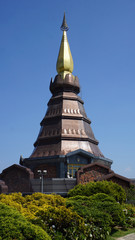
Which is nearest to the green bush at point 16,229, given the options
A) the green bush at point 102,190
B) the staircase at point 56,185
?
the green bush at point 102,190

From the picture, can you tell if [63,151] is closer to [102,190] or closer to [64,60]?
[102,190]

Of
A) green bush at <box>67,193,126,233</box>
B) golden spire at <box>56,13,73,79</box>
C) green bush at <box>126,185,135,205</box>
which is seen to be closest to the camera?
green bush at <box>67,193,126,233</box>

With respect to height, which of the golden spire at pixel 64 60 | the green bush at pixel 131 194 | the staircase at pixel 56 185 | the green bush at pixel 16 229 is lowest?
the green bush at pixel 16 229

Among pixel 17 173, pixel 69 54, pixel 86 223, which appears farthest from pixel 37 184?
pixel 69 54

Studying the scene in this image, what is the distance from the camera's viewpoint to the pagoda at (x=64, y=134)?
2962 centimetres

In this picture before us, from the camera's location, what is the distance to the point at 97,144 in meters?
35.9

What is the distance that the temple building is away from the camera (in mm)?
25375

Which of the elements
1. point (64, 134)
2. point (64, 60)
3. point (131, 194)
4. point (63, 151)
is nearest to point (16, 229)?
point (131, 194)

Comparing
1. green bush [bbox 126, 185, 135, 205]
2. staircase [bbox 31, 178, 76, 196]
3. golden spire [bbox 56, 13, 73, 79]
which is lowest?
green bush [bbox 126, 185, 135, 205]

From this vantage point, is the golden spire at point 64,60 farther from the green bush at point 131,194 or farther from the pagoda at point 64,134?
the green bush at point 131,194

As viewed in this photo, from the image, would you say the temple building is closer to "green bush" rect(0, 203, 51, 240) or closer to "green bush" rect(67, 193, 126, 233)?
"green bush" rect(67, 193, 126, 233)

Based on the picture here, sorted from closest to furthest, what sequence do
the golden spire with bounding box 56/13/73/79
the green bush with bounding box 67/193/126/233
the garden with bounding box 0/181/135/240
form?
1. the garden with bounding box 0/181/135/240
2. the green bush with bounding box 67/193/126/233
3. the golden spire with bounding box 56/13/73/79

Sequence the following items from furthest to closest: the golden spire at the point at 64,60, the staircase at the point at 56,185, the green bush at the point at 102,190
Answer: the golden spire at the point at 64,60 → the staircase at the point at 56,185 → the green bush at the point at 102,190

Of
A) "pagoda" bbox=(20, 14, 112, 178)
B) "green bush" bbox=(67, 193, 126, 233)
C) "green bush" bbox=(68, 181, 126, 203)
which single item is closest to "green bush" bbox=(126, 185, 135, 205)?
"green bush" bbox=(68, 181, 126, 203)
